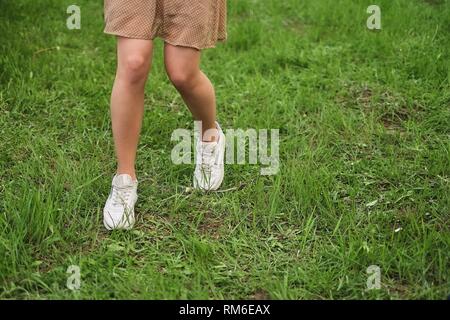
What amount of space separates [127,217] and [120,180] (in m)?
0.16

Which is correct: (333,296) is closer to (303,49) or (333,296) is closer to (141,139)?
(141,139)

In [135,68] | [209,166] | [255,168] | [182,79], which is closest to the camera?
[135,68]

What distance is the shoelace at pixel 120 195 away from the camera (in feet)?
7.31

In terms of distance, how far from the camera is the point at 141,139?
2826 mm

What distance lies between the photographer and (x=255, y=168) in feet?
8.63

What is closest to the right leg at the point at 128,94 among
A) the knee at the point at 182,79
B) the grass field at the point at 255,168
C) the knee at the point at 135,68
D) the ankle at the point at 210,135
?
the knee at the point at 135,68

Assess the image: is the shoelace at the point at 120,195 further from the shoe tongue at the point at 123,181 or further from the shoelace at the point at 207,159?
the shoelace at the point at 207,159

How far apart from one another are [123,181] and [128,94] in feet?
1.17

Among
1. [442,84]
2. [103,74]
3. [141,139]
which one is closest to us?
[141,139]

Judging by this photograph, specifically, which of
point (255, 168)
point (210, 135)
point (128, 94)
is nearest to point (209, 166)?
point (210, 135)

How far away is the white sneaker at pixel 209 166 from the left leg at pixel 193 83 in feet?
0.11

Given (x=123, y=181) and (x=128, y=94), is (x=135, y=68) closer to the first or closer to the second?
(x=128, y=94)

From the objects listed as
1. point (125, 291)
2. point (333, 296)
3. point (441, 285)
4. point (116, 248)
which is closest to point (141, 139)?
point (116, 248)

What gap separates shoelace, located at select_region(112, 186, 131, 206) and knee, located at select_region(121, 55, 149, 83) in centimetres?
44
